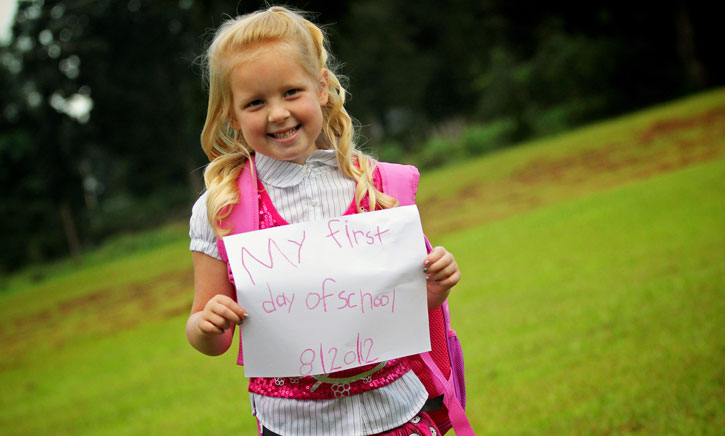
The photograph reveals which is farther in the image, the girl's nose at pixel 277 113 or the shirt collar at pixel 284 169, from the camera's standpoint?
the shirt collar at pixel 284 169

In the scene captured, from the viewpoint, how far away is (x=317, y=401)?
1.73 metres

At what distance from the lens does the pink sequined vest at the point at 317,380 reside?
1.75m

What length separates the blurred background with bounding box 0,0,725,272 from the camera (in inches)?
1033

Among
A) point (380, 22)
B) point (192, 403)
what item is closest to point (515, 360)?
point (192, 403)

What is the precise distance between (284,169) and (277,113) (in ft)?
0.59

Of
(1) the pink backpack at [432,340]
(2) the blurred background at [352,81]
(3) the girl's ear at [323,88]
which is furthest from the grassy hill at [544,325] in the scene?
(2) the blurred background at [352,81]

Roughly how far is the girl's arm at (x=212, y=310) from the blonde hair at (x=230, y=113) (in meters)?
0.11

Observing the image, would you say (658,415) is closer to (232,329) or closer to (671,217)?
(232,329)

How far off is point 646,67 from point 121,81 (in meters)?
22.6

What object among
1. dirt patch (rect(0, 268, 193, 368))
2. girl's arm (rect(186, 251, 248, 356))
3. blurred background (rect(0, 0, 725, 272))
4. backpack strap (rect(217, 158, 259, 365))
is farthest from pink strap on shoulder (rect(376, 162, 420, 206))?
→ blurred background (rect(0, 0, 725, 272))

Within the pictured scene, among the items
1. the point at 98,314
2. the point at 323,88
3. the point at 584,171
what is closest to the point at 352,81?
the point at 584,171

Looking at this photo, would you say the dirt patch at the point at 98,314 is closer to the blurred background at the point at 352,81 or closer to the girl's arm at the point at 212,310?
the blurred background at the point at 352,81

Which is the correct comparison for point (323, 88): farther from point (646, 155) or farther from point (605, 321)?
point (646, 155)

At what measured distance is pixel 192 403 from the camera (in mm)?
5805
